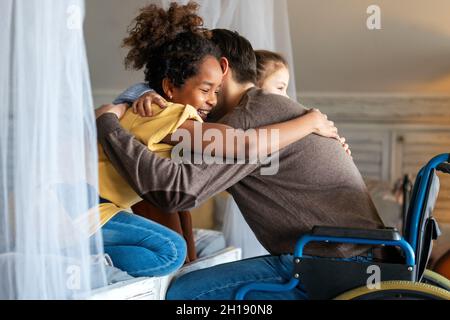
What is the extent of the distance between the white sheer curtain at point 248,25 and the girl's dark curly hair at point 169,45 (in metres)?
0.38

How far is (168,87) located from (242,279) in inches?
21.0

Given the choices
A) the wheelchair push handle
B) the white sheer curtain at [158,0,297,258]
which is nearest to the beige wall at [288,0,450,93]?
the white sheer curtain at [158,0,297,258]

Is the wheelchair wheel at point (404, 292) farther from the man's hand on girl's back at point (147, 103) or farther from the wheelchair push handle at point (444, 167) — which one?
the man's hand on girl's back at point (147, 103)

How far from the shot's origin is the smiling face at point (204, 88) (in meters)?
1.69

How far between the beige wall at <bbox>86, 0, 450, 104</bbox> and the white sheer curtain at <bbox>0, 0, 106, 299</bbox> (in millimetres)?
1747

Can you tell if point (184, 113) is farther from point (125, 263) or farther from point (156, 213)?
point (156, 213)

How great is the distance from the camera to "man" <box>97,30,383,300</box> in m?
1.52

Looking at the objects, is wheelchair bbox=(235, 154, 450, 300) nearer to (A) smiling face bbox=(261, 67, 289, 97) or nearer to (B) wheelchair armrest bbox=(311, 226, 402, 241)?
Answer: (B) wheelchair armrest bbox=(311, 226, 402, 241)

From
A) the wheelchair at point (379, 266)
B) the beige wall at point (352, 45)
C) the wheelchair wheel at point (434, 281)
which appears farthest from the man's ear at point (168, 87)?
the beige wall at point (352, 45)

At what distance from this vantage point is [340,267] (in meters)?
1.51

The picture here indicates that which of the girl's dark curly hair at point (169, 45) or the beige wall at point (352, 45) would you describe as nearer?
the girl's dark curly hair at point (169, 45)

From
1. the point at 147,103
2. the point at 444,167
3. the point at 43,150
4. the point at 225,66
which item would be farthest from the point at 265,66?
the point at 43,150

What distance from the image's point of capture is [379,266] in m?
1.50
